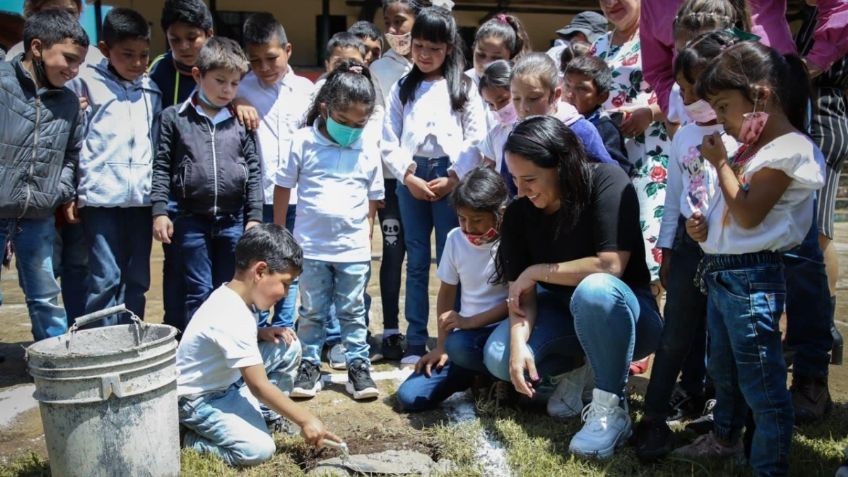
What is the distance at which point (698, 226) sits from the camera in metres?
2.62

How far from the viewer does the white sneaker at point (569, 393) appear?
3352mm

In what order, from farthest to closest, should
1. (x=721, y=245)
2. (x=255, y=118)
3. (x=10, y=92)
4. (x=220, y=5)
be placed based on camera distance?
(x=220, y=5), (x=255, y=118), (x=10, y=92), (x=721, y=245)

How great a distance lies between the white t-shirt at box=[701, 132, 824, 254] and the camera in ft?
7.73

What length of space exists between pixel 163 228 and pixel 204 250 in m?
0.23

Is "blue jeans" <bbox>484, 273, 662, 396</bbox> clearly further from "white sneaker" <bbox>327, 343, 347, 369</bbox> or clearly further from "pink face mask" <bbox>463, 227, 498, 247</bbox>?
"white sneaker" <bbox>327, 343, 347, 369</bbox>

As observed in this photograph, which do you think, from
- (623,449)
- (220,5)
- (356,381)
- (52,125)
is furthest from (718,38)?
(220,5)

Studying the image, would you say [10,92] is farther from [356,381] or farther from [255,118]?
[356,381]

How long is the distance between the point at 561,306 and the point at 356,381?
101cm

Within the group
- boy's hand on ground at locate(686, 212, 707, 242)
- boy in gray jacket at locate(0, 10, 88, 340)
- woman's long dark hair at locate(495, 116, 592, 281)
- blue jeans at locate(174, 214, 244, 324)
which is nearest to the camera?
boy's hand on ground at locate(686, 212, 707, 242)

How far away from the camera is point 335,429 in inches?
130

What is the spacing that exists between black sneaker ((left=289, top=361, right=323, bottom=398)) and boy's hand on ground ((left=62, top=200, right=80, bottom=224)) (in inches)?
55.6

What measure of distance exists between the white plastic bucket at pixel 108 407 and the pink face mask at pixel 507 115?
1.99m

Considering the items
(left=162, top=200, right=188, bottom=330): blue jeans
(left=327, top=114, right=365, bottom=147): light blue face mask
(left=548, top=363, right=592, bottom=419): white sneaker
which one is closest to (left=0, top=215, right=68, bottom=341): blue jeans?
(left=162, top=200, right=188, bottom=330): blue jeans

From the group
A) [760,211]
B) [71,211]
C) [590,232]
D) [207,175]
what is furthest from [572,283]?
[71,211]
